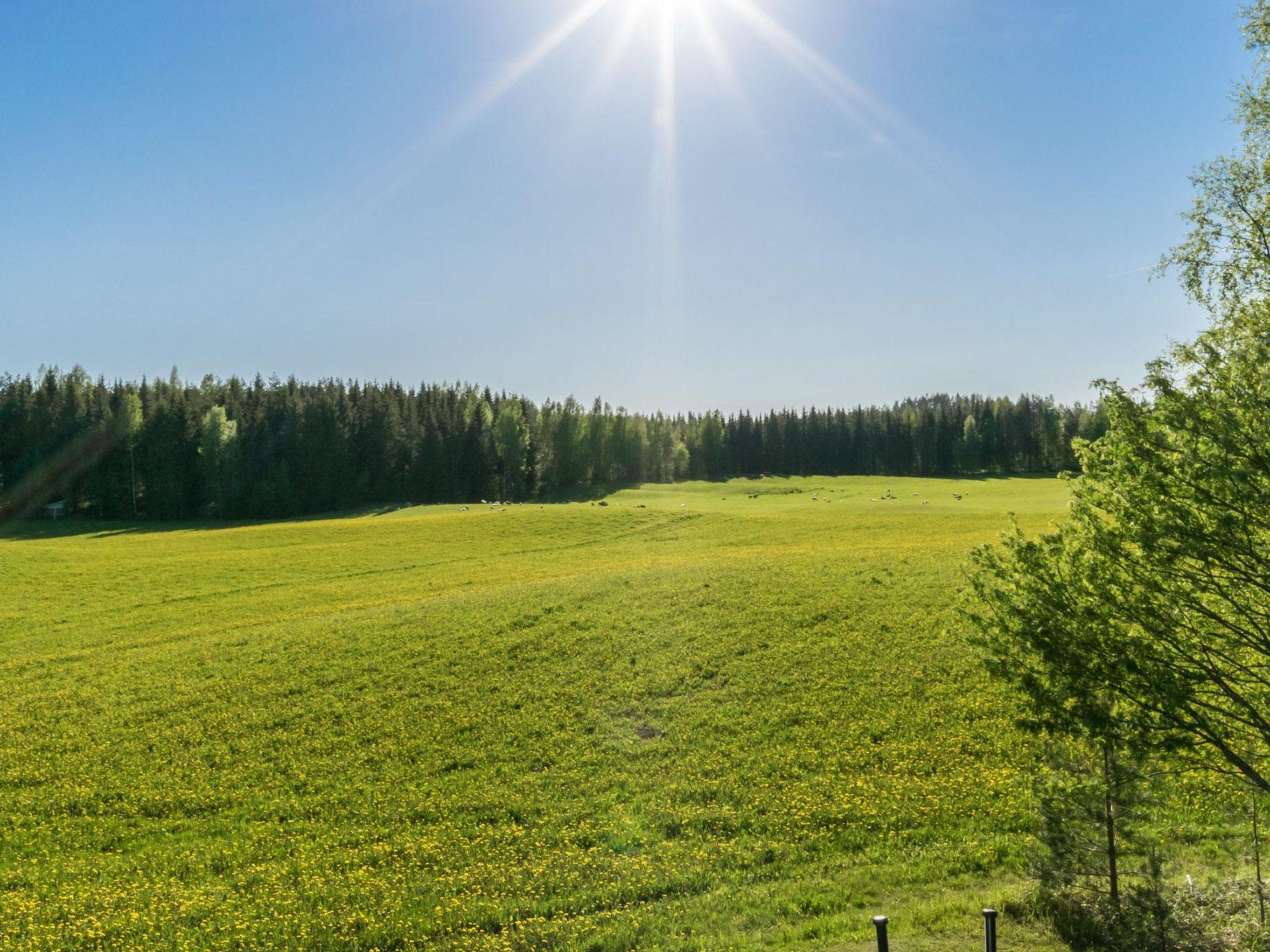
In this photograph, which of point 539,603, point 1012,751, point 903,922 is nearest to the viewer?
point 903,922

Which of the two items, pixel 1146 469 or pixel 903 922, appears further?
pixel 903 922

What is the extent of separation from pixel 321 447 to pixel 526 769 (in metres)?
112

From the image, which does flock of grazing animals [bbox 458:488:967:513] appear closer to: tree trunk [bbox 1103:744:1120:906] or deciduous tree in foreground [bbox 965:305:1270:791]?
tree trunk [bbox 1103:744:1120:906]

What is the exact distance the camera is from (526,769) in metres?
20.0

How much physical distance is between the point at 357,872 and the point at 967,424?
179894mm

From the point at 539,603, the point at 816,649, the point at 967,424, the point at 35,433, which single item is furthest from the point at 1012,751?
the point at 967,424

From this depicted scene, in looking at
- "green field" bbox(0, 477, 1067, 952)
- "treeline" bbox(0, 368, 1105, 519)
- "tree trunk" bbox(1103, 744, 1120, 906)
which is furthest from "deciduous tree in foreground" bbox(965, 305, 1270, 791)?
"treeline" bbox(0, 368, 1105, 519)

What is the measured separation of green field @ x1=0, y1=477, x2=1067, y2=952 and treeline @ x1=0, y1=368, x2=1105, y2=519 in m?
78.9

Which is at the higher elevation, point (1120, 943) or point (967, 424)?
point (967, 424)

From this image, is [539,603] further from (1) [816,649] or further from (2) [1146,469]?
(2) [1146,469]

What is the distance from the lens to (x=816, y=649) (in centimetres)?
2641

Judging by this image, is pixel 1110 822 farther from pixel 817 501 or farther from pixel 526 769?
pixel 817 501

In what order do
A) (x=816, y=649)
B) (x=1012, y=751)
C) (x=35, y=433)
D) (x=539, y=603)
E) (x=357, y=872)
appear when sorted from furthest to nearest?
(x=35, y=433) → (x=539, y=603) → (x=816, y=649) → (x=1012, y=751) → (x=357, y=872)

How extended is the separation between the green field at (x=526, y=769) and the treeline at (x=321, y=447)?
78941mm
